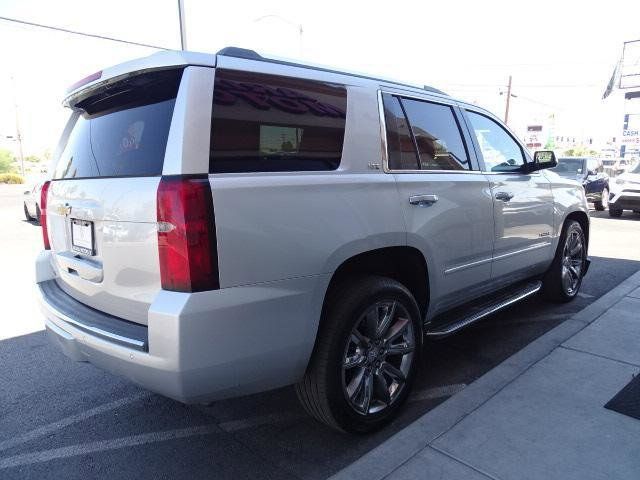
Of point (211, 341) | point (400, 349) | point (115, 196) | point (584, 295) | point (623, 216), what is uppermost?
point (115, 196)

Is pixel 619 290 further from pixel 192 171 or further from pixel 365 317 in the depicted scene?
pixel 192 171

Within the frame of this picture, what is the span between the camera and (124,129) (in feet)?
8.16

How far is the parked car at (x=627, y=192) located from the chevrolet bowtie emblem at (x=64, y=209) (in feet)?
43.2

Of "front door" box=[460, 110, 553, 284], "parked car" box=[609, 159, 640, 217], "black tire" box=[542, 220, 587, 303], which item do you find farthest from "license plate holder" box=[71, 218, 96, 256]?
"parked car" box=[609, 159, 640, 217]

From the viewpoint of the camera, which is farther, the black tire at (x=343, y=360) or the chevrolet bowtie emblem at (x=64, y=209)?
the chevrolet bowtie emblem at (x=64, y=209)

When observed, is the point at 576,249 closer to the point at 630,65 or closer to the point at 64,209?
Result: the point at 64,209

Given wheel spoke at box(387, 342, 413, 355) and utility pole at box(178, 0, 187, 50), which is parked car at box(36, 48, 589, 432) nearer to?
wheel spoke at box(387, 342, 413, 355)

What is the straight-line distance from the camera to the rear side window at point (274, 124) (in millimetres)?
2150

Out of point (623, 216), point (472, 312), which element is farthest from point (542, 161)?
point (623, 216)

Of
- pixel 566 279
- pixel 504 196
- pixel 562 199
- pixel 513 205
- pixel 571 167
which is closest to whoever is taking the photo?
pixel 504 196

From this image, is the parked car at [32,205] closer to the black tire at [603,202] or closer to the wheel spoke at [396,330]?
the wheel spoke at [396,330]

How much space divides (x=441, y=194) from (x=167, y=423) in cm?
227

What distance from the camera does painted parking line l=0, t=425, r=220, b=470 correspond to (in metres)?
2.65

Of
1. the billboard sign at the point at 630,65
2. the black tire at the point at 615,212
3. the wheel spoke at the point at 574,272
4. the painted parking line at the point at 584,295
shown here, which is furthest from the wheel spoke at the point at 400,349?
the billboard sign at the point at 630,65
